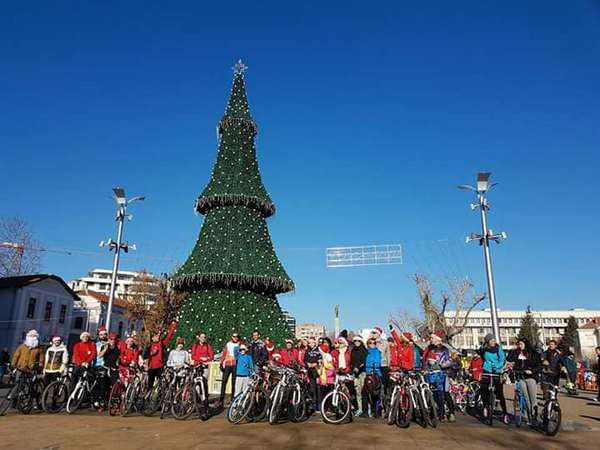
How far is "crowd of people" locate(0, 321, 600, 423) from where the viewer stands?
9.84 metres

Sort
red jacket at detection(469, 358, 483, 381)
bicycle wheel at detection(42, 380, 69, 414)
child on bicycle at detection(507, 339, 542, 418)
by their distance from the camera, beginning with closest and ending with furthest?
child on bicycle at detection(507, 339, 542, 418) < bicycle wheel at detection(42, 380, 69, 414) < red jacket at detection(469, 358, 483, 381)

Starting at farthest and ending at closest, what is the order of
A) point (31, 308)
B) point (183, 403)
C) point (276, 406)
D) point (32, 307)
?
point (32, 307), point (31, 308), point (183, 403), point (276, 406)

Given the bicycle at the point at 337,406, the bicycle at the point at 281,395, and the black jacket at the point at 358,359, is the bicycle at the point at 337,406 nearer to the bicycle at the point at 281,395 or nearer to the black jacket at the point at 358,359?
the bicycle at the point at 281,395

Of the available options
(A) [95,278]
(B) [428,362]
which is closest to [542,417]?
(B) [428,362]

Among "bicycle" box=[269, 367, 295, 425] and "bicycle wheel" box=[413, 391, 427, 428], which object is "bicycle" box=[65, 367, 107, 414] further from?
"bicycle wheel" box=[413, 391, 427, 428]

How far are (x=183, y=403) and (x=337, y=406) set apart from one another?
3187mm

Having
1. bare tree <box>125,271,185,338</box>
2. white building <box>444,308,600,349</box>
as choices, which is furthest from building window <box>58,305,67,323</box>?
white building <box>444,308,600,349</box>

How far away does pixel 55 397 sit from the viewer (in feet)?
32.8

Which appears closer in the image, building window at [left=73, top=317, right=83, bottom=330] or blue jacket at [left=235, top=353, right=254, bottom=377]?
blue jacket at [left=235, top=353, right=254, bottom=377]

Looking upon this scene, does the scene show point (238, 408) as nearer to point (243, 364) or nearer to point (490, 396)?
point (243, 364)

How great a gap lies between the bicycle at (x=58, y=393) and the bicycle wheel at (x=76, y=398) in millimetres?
229

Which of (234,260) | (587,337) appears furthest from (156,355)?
(587,337)

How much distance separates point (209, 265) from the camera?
18.3m

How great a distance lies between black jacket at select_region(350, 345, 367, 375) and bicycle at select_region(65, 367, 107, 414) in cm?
594
